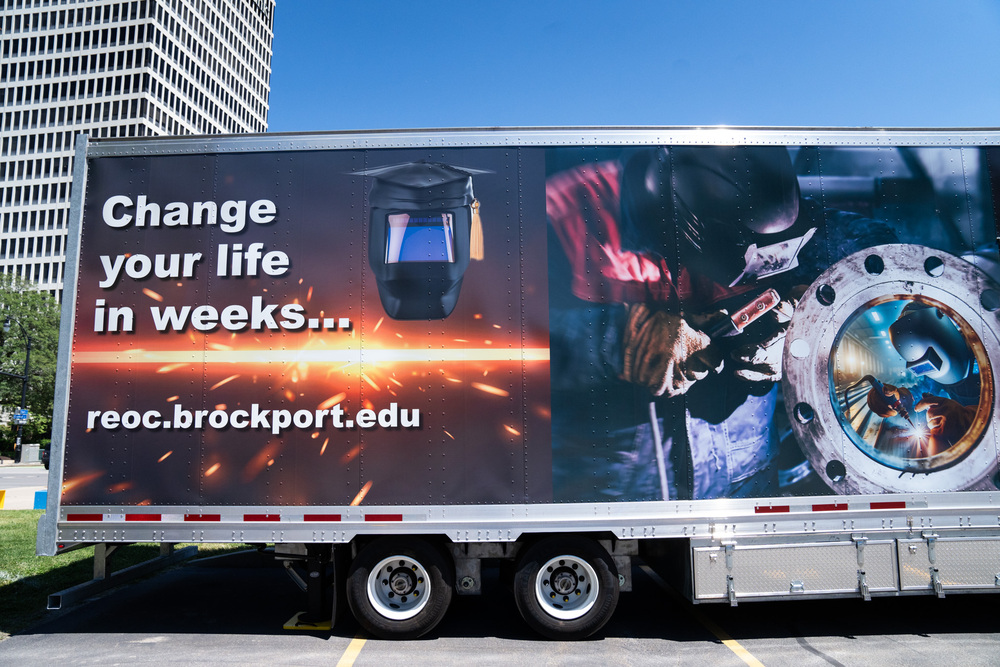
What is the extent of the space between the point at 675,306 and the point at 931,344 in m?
2.47

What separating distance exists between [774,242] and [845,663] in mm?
3726

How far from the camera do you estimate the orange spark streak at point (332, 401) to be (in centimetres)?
559

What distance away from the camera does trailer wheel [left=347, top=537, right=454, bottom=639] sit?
18.4 feet

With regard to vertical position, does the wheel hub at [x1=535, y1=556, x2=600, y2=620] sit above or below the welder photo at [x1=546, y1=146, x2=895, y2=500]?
below

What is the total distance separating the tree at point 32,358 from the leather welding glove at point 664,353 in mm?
45329

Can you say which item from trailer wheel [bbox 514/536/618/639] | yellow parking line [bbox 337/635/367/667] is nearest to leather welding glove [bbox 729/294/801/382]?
trailer wheel [bbox 514/536/618/639]

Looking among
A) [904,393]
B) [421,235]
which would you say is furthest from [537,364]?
[904,393]

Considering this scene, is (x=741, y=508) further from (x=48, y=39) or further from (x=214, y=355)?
(x=48, y=39)

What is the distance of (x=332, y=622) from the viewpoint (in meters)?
5.87

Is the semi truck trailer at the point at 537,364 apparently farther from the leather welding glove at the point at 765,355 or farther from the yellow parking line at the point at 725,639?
the yellow parking line at the point at 725,639

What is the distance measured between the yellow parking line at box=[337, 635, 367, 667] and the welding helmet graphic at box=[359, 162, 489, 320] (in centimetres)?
300

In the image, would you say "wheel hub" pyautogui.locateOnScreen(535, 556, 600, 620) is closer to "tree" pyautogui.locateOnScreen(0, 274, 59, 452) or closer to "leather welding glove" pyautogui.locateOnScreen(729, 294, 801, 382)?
"leather welding glove" pyautogui.locateOnScreen(729, 294, 801, 382)

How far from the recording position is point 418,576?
5.67 metres

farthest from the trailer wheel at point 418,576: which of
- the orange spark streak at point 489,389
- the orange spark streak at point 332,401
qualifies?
the orange spark streak at point 489,389
